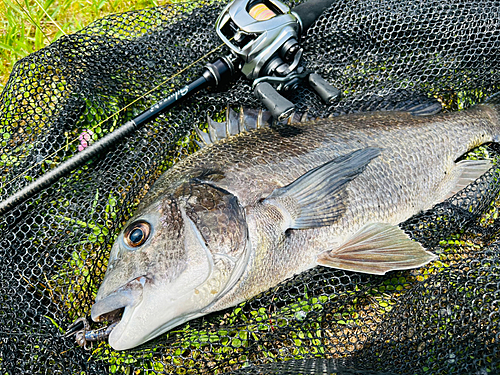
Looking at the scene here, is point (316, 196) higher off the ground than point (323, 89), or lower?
lower

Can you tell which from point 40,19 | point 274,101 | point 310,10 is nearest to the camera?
point 274,101

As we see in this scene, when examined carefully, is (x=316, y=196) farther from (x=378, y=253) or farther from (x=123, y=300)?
(x=123, y=300)

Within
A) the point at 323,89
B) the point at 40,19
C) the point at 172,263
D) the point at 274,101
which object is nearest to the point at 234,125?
the point at 274,101

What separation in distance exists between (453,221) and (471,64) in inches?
62.0

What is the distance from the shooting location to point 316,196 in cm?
241

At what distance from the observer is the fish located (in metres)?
2.05

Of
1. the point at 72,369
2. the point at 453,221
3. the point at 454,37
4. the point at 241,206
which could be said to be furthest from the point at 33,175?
the point at 454,37

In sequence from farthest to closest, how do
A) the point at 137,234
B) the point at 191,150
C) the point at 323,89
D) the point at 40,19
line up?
the point at 40,19 → the point at 191,150 → the point at 323,89 → the point at 137,234

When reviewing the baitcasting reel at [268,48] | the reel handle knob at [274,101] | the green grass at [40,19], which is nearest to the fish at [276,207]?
the reel handle knob at [274,101]

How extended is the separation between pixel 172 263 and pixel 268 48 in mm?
1800

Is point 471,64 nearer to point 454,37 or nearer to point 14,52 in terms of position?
point 454,37

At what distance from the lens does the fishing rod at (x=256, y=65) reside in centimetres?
283

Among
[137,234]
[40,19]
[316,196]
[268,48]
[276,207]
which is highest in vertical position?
[40,19]

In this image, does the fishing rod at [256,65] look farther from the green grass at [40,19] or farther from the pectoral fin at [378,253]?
the green grass at [40,19]
